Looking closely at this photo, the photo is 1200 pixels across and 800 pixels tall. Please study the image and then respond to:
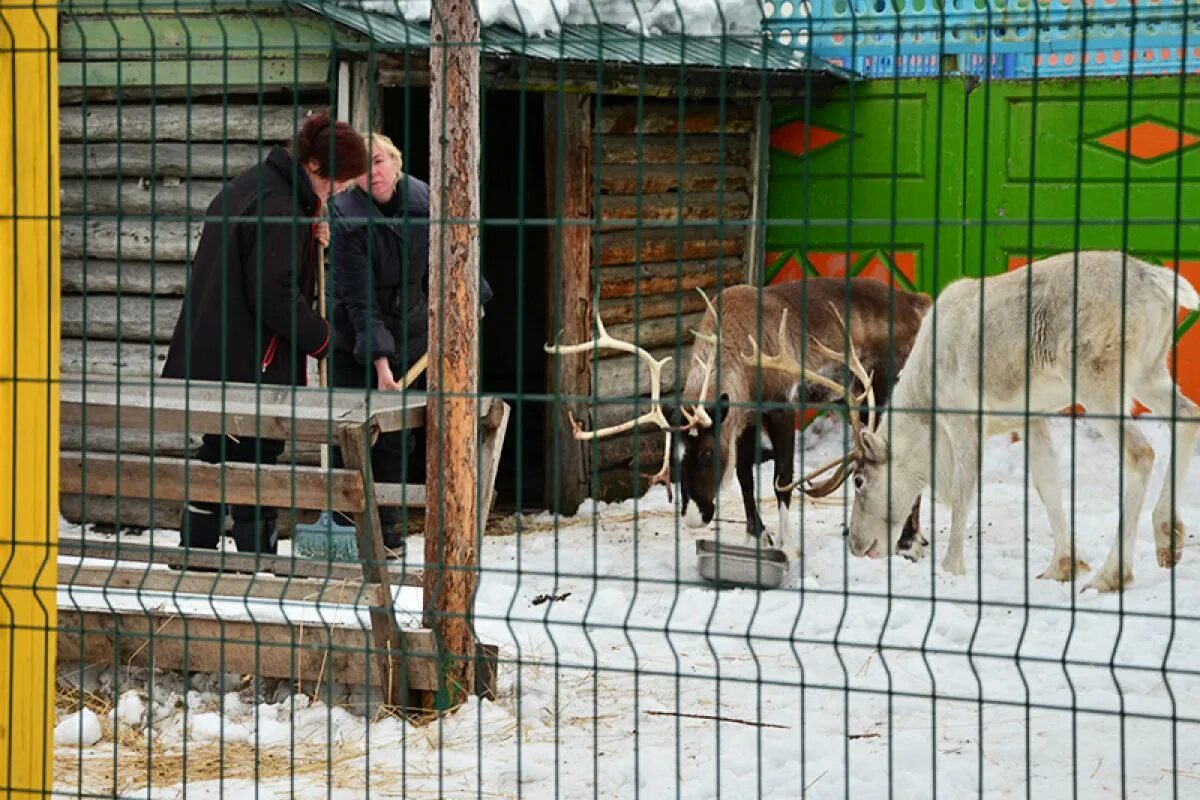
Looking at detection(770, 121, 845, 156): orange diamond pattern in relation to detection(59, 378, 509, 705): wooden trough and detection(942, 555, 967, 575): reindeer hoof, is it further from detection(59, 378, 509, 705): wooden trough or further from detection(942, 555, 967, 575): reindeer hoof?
detection(59, 378, 509, 705): wooden trough

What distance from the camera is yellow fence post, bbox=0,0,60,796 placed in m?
4.45

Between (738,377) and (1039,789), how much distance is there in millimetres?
5355

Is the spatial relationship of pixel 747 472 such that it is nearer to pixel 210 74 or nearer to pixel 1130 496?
pixel 1130 496

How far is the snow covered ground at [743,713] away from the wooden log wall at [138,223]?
3.07 meters

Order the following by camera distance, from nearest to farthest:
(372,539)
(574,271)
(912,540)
Answer: (372,539) < (912,540) < (574,271)

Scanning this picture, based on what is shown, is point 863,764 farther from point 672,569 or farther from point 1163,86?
point 1163,86

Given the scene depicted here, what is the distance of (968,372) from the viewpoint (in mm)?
9367

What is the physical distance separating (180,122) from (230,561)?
173 inches

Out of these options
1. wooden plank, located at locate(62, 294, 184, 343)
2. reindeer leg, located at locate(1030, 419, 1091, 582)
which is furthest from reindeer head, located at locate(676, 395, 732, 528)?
wooden plank, located at locate(62, 294, 184, 343)

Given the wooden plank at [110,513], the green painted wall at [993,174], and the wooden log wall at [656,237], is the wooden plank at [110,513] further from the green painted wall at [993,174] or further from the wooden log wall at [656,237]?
the green painted wall at [993,174]

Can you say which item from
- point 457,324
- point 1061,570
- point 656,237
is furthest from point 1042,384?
point 457,324

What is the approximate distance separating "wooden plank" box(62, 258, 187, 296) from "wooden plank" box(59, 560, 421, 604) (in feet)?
13.9

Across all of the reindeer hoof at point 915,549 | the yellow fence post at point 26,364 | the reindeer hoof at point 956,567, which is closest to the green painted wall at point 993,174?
the reindeer hoof at point 915,549

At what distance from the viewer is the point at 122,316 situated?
10.6m
